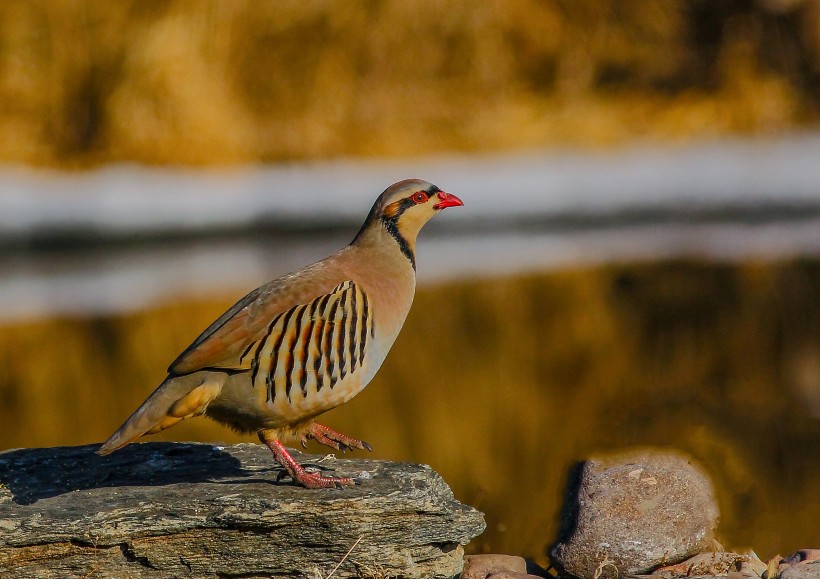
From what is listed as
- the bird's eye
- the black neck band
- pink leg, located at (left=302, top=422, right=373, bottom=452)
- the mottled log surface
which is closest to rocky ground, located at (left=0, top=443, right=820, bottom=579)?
the mottled log surface

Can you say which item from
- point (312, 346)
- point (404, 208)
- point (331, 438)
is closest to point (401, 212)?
point (404, 208)

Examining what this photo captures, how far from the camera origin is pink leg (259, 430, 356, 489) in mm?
4508

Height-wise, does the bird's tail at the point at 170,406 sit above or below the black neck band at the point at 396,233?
below

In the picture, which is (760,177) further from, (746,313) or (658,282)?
(746,313)

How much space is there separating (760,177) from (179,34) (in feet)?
25.7

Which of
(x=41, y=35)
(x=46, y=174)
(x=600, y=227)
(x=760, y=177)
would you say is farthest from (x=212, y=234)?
(x=760, y=177)

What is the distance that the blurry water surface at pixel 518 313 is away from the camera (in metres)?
6.76

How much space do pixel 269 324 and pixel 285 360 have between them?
0.50ft

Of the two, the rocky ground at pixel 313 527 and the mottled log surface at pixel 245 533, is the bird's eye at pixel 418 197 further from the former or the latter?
the mottled log surface at pixel 245 533

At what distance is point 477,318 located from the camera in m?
11.0

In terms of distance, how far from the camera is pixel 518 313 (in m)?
11.2

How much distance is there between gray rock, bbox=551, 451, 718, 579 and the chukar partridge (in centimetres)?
93

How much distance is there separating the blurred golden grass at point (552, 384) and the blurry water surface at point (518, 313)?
24mm

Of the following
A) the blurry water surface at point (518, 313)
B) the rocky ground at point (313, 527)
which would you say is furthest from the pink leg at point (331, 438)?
the blurry water surface at point (518, 313)
